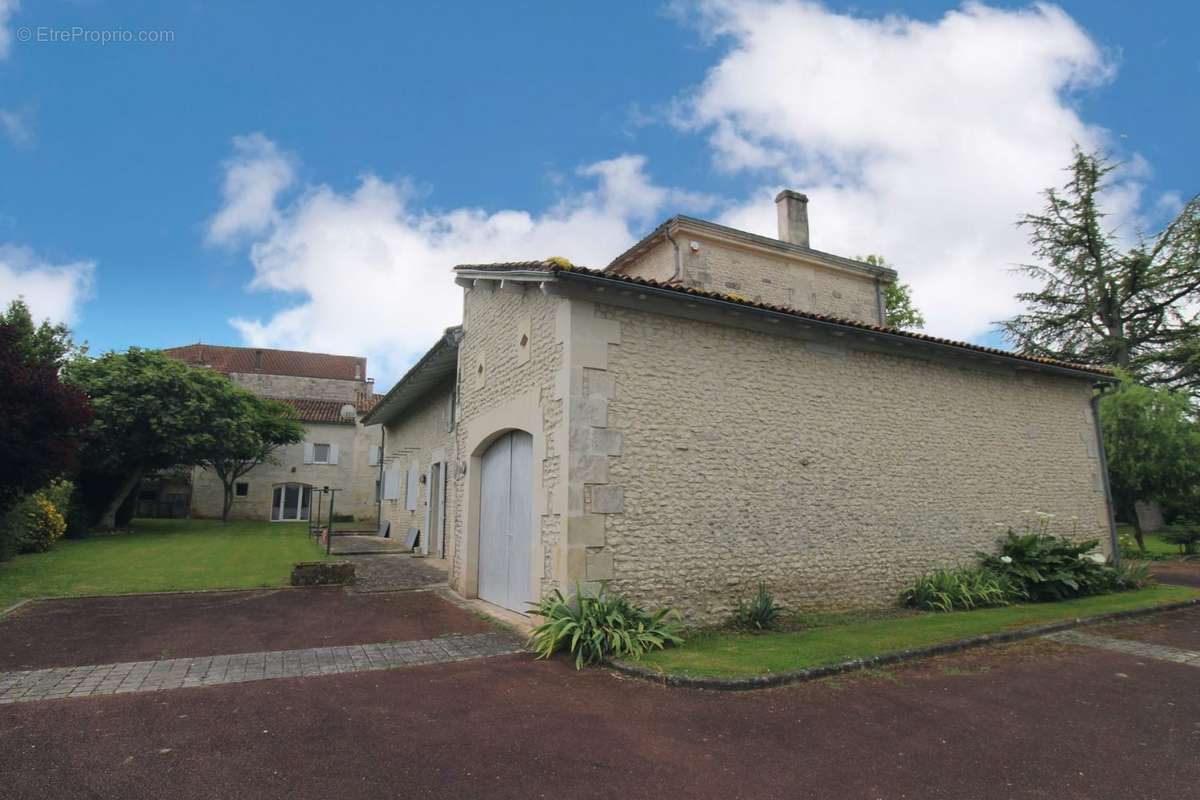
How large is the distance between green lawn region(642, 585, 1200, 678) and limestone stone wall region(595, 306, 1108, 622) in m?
0.68

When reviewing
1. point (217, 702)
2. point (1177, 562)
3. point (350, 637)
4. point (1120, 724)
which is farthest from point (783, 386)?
point (1177, 562)

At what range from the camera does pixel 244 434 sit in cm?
2127

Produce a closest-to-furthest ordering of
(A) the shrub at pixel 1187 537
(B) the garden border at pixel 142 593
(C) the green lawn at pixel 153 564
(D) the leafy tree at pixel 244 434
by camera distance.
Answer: (B) the garden border at pixel 142 593 < (C) the green lawn at pixel 153 564 < (A) the shrub at pixel 1187 537 < (D) the leafy tree at pixel 244 434

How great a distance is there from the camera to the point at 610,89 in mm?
9734

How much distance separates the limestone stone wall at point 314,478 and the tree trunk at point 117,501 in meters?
8.98

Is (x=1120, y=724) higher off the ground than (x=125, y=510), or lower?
lower

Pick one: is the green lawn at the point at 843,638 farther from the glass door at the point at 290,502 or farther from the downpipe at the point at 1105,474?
the glass door at the point at 290,502

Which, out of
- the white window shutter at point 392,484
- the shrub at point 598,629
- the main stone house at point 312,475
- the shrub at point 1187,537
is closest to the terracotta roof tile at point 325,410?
the main stone house at point 312,475

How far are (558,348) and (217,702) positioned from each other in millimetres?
4554

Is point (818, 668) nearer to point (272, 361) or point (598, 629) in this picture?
point (598, 629)

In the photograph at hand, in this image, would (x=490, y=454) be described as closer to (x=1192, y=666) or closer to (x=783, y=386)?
(x=783, y=386)

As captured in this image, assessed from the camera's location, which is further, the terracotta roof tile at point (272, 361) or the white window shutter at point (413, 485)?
the terracotta roof tile at point (272, 361)

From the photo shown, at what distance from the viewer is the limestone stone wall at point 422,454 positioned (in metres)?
13.2

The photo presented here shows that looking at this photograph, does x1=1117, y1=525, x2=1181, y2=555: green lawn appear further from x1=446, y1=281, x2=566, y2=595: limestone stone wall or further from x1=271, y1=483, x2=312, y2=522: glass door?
x1=271, y1=483, x2=312, y2=522: glass door
